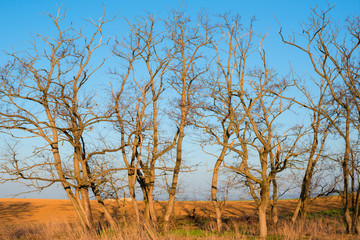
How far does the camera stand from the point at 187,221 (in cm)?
2116

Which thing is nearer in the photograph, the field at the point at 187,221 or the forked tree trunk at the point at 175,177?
the field at the point at 187,221

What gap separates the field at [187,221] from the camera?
581 inches

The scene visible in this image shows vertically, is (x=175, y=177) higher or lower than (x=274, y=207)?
higher

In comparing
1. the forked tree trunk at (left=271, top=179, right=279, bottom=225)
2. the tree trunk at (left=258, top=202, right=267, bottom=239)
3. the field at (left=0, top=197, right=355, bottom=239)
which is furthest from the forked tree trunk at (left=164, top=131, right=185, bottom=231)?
the tree trunk at (left=258, top=202, right=267, bottom=239)

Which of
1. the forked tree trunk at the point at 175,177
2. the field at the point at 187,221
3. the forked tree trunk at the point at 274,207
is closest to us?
the field at the point at 187,221

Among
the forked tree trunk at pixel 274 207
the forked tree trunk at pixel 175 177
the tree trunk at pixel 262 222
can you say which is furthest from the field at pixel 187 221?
the forked tree trunk at pixel 175 177

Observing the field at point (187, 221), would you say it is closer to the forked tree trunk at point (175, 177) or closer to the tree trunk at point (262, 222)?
the tree trunk at point (262, 222)

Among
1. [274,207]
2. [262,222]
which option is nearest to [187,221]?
[274,207]

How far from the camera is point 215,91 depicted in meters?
15.8

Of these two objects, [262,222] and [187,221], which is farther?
[187,221]

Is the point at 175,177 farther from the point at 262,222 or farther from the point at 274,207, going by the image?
the point at 262,222

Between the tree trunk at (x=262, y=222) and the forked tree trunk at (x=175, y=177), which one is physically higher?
the forked tree trunk at (x=175, y=177)

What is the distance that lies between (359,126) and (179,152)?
8167 millimetres

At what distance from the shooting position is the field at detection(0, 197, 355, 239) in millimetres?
14750
